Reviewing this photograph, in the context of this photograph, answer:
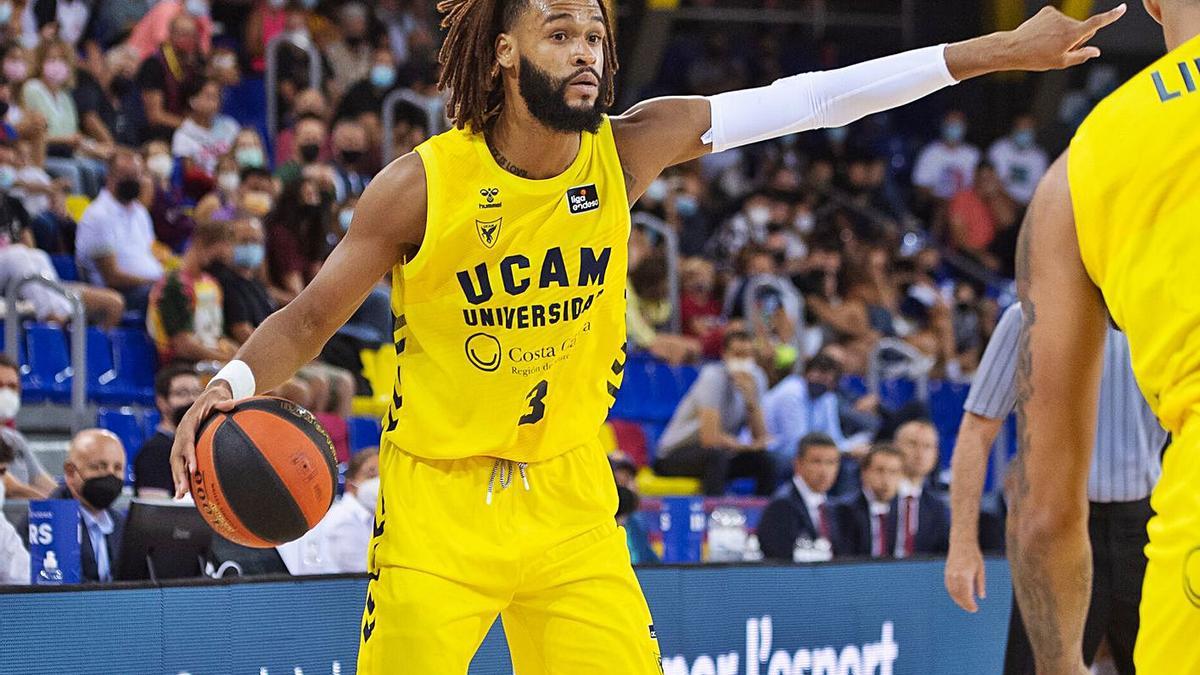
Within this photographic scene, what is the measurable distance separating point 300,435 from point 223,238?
568 centimetres

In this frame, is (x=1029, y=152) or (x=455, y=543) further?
(x=1029, y=152)

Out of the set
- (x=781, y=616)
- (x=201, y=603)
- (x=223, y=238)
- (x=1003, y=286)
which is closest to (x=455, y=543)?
(x=201, y=603)

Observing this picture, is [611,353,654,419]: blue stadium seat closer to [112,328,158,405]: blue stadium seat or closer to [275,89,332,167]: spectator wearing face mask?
[275,89,332,167]: spectator wearing face mask

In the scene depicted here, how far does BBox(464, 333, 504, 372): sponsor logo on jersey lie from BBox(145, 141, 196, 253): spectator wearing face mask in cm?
695

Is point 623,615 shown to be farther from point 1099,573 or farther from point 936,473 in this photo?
point 936,473

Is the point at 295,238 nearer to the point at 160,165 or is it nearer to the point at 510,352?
the point at 160,165

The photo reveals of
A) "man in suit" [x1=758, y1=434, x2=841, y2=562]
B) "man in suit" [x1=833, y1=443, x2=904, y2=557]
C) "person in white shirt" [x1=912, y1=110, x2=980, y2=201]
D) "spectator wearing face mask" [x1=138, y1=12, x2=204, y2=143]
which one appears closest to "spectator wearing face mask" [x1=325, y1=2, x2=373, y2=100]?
"spectator wearing face mask" [x1=138, y1=12, x2=204, y2=143]

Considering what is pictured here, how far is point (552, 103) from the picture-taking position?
4.04m

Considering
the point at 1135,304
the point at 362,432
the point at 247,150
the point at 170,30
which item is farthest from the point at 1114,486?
the point at 170,30

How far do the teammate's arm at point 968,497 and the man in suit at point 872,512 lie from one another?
372cm

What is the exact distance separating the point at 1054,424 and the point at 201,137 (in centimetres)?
968

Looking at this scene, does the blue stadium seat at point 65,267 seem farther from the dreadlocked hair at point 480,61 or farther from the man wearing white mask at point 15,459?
the dreadlocked hair at point 480,61

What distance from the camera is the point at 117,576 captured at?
629 cm

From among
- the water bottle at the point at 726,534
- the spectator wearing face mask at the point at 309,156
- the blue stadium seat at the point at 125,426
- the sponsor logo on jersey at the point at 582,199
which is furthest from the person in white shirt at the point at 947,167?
the sponsor logo on jersey at the point at 582,199
